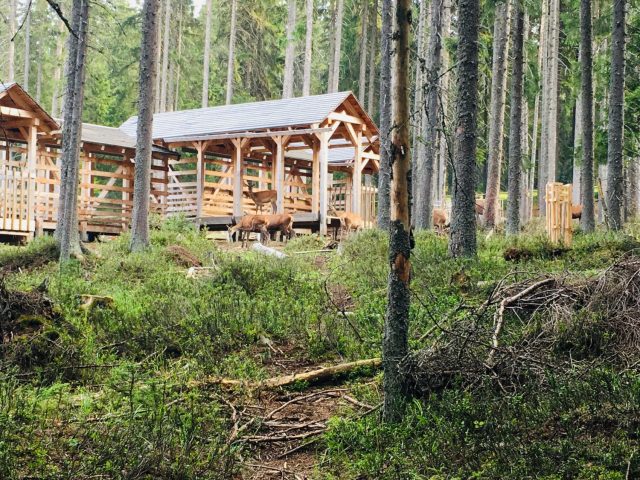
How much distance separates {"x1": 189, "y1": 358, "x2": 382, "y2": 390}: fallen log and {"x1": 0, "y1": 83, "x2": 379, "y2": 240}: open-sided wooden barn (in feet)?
55.6

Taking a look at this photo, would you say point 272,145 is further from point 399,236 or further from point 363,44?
point 399,236

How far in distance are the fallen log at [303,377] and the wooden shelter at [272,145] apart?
678 inches

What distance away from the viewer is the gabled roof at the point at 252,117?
85.9ft

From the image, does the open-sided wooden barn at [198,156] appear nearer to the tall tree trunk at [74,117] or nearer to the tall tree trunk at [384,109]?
the tall tree trunk at [74,117]

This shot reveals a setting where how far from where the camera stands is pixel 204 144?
28.5 metres

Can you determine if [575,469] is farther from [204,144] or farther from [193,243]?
[204,144]

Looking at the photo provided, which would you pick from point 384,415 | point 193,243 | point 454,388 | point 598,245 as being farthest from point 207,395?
point 193,243

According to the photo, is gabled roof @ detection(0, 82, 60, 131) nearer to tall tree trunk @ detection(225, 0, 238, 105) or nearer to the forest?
the forest

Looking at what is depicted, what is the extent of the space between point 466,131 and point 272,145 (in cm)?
1602

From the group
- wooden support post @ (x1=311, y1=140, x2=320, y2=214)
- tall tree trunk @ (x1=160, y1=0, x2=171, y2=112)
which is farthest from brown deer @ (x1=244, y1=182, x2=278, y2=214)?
tall tree trunk @ (x1=160, y1=0, x2=171, y2=112)

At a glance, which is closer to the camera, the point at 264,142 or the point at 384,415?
the point at 384,415

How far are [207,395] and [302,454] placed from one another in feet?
4.31

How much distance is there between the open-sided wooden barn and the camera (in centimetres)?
2347

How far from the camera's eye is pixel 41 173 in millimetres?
28234
